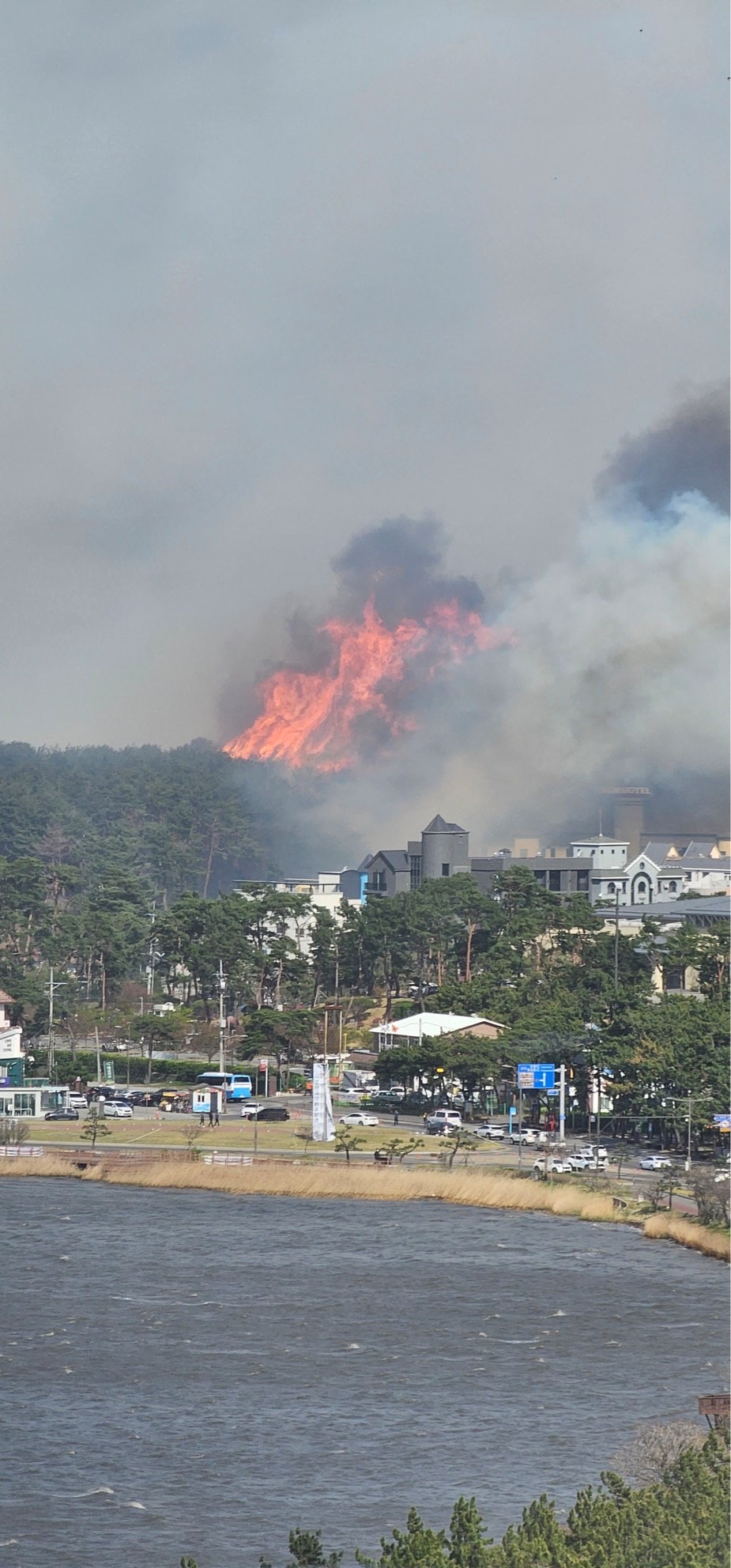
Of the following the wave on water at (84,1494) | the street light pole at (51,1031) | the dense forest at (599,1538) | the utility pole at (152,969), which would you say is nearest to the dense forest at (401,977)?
the utility pole at (152,969)

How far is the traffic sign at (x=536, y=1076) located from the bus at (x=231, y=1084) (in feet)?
53.7

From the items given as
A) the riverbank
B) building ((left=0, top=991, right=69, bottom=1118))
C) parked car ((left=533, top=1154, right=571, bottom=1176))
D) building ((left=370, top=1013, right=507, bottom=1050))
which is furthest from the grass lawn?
building ((left=370, top=1013, right=507, bottom=1050))

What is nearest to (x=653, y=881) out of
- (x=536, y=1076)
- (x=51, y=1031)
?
(x=51, y=1031)

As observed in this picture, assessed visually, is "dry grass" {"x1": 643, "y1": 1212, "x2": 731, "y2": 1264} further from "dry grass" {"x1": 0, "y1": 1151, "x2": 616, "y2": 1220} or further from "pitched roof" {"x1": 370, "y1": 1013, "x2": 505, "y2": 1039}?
"pitched roof" {"x1": 370, "y1": 1013, "x2": 505, "y2": 1039}

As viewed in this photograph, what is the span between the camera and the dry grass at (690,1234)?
5916 centimetres

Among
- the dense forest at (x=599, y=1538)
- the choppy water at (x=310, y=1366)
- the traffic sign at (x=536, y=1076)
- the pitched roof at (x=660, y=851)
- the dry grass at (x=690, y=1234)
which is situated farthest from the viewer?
the pitched roof at (x=660, y=851)

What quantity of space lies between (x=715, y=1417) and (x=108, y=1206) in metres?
35.2

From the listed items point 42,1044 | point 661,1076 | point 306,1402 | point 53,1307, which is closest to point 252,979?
point 42,1044

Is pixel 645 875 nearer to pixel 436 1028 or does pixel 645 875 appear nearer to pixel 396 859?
pixel 396 859

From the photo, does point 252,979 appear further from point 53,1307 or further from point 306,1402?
point 306,1402

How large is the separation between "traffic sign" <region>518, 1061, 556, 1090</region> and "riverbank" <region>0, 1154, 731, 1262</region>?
11562mm

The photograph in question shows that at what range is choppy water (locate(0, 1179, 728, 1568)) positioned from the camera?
34.7 meters

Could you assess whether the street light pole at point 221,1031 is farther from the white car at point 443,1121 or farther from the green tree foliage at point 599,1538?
the green tree foliage at point 599,1538

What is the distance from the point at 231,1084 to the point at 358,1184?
25.1 m
